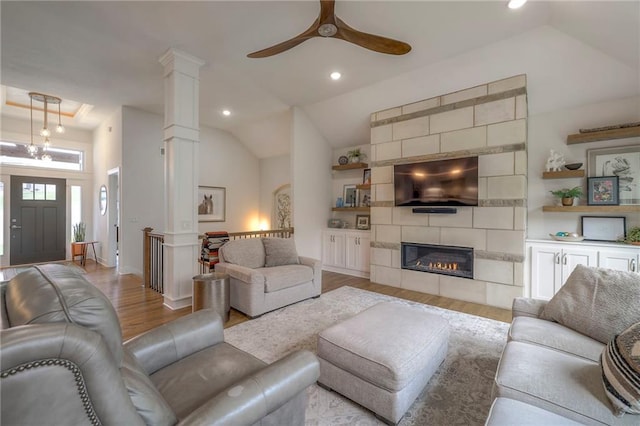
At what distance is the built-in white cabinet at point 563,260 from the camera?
123 inches

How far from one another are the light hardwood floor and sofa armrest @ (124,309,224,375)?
62.2 inches

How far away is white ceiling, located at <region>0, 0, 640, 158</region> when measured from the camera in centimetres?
279

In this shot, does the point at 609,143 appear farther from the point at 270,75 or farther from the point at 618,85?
the point at 270,75

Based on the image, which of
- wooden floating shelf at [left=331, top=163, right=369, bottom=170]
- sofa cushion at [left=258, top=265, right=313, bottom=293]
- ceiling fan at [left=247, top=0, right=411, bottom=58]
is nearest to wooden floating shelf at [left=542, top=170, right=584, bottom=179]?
ceiling fan at [left=247, top=0, right=411, bottom=58]

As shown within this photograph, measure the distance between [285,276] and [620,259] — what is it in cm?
387

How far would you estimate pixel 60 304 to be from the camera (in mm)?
830

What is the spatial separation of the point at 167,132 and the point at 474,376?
4256 millimetres

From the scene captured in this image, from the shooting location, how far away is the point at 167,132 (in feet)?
12.0

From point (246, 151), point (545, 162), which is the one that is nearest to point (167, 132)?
point (246, 151)

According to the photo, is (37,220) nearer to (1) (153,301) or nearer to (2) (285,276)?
(1) (153,301)

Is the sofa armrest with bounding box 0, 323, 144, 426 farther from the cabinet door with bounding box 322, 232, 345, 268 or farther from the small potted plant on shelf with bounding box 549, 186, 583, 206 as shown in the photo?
the cabinet door with bounding box 322, 232, 345, 268

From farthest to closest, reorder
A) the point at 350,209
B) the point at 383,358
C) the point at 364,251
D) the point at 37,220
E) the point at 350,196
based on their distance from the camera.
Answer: the point at 37,220 < the point at 350,196 < the point at 350,209 < the point at 364,251 < the point at 383,358

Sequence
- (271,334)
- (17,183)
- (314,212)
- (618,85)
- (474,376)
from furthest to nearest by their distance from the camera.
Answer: (17,183) → (314,212) → (618,85) → (271,334) → (474,376)

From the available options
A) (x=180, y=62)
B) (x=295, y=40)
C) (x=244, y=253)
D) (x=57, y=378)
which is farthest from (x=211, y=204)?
(x=57, y=378)
